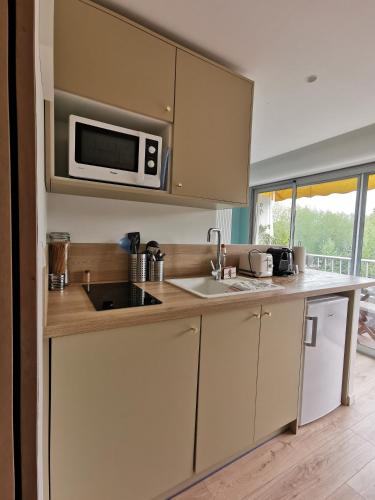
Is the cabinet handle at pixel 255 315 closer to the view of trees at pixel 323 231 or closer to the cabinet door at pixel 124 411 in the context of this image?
the cabinet door at pixel 124 411

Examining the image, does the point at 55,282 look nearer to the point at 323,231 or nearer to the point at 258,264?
the point at 258,264

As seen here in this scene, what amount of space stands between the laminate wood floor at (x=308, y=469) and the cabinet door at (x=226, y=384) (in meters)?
0.13

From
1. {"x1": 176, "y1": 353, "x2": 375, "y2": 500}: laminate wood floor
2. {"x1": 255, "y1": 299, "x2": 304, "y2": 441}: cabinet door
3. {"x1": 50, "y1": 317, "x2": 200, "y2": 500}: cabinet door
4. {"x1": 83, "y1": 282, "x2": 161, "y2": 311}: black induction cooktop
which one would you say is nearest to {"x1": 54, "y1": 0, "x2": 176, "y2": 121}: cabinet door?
{"x1": 83, "y1": 282, "x2": 161, "y2": 311}: black induction cooktop

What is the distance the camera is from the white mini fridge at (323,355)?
59.6 inches

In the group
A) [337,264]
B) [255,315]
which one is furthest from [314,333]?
[337,264]

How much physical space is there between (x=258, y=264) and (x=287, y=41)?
4.49 feet

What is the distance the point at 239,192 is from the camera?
5.11ft

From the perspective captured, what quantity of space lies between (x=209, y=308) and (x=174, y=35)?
149 cm

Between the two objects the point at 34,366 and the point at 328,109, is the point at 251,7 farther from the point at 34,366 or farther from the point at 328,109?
the point at 34,366

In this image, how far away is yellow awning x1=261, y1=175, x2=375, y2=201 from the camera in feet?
9.75

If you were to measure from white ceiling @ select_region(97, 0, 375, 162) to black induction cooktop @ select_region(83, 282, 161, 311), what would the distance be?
1401 mm

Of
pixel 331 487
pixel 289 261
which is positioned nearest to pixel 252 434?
pixel 331 487

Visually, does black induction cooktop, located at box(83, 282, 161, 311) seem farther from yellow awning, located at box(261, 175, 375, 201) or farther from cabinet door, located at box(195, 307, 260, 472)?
yellow awning, located at box(261, 175, 375, 201)

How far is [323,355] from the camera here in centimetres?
161
